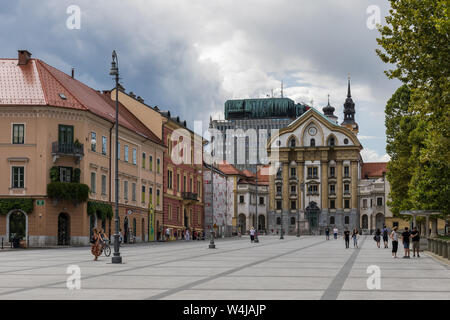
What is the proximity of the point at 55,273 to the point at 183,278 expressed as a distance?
4780 millimetres

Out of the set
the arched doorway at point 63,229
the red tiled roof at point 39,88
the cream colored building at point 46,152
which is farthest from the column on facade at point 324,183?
the arched doorway at point 63,229

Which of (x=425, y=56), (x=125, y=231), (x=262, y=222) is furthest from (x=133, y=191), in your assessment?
(x=262, y=222)

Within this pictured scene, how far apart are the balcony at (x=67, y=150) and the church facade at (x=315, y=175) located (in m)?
81.1

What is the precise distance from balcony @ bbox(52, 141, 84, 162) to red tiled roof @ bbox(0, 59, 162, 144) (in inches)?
110

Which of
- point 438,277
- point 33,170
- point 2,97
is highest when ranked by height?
point 2,97

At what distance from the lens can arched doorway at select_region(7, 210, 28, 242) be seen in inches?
1939

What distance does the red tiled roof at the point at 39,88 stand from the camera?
5109 cm

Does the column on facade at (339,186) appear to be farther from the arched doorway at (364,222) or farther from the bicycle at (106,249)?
the bicycle at (106,249)

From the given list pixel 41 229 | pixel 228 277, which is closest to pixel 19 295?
pixel 228 277

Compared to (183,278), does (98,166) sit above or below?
above

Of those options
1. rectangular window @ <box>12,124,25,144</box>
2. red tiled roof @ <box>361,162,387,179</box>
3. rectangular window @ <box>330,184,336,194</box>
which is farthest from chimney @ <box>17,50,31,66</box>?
red tiled roof @ <box>361,162,387,179</box>

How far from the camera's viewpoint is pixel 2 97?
2007 inches

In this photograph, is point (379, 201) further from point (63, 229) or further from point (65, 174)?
point (63, 229)
